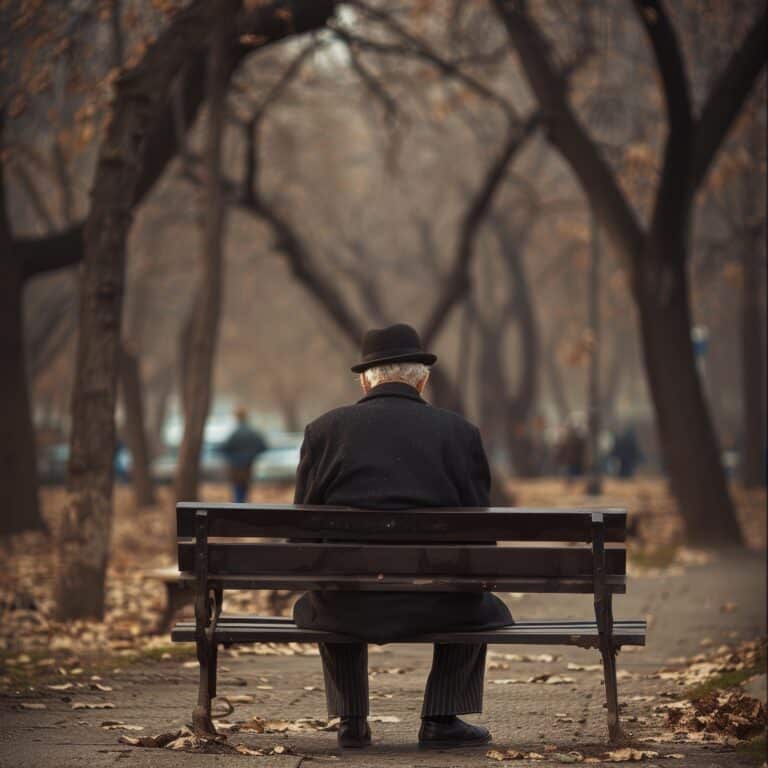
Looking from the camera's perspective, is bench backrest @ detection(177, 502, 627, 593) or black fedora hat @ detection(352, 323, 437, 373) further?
black fedora hat @ detection(352, 323, 437, 373)

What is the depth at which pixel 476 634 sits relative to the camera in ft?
21.9

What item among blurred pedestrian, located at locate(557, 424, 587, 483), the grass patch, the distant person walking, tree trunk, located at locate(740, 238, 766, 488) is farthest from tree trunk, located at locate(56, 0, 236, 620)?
blurred pedestrian, located at locate(557, 424, 587, 483)

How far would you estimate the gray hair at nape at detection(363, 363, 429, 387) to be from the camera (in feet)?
23.2

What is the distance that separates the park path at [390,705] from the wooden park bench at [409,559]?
1.43 feet

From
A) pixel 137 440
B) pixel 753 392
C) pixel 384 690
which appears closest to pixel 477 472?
pixel 384 690

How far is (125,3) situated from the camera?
16516 millimetres

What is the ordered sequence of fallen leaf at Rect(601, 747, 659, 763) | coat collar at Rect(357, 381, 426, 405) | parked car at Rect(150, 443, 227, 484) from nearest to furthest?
fallen leaf at Rect(601, 747, 659, 763)
coat collar at Rect(357, 381, 426, 405)
parked car at Rect(150, 443, 227, 484)

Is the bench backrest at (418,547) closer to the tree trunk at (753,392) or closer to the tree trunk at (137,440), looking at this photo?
the tree trunk at (137,440)

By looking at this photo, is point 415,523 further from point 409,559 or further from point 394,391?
point 394,391

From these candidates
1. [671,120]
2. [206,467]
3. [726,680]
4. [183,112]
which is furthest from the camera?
[206,467]

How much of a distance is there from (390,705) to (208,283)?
310 inches

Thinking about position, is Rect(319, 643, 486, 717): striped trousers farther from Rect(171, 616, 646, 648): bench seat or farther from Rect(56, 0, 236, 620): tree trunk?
Rect(56, 0, 236, 620): tree trunk

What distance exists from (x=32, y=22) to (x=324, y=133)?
1078 inches

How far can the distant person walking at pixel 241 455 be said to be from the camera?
88.3ft
